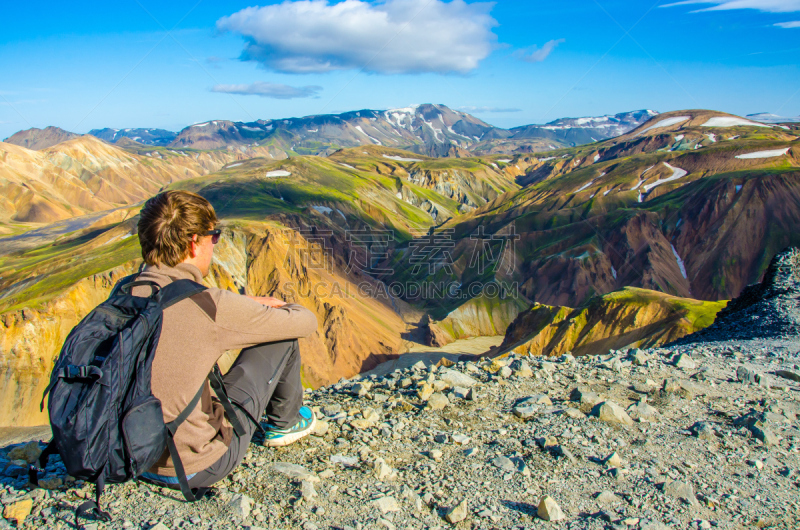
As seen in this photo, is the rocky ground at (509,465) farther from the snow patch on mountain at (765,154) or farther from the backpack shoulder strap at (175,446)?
the snow patch on mountain at (765,154)

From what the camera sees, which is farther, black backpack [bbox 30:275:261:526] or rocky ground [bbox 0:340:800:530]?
rocky ground [bbox 0:340:800:530]

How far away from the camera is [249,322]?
377 cm

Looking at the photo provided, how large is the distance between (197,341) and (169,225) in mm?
965

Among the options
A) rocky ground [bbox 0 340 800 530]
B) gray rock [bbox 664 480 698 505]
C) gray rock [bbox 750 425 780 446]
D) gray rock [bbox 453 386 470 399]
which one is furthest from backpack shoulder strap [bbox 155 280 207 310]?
gray rock [bbox 750 425 780 446]

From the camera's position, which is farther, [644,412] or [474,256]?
[474,256]

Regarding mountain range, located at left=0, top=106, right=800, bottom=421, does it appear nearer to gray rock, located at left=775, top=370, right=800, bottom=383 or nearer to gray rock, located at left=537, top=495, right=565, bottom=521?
gray rock, located at left=775, top=370, right=800, bottom=383

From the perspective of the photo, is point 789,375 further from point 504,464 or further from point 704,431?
point 504,464

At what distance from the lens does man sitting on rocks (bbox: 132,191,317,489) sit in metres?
3.54

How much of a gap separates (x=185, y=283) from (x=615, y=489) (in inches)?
183

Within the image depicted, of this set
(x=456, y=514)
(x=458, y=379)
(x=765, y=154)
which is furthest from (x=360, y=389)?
(x=765, y=154)

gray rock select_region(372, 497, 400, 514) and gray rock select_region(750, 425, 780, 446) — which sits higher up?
gray rock select_region(372, 497, 400, 514)

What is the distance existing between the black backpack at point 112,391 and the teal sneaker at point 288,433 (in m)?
1.91

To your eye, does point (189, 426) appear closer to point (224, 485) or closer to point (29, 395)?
point (224, 485)

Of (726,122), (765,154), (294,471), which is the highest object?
(726,122)
